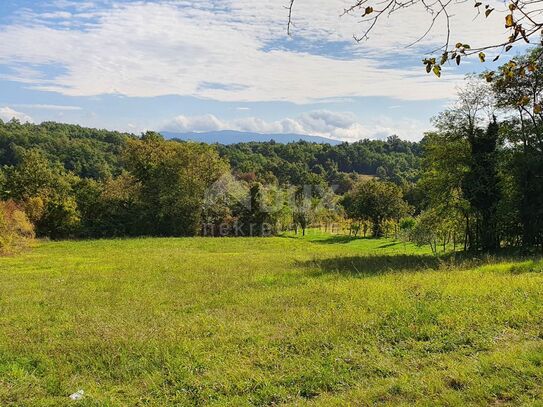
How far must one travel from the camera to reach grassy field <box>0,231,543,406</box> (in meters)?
5.96

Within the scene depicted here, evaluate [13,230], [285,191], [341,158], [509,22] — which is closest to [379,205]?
[285,191]

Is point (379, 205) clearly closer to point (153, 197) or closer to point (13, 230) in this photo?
point (153, 197)

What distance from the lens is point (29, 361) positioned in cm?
821

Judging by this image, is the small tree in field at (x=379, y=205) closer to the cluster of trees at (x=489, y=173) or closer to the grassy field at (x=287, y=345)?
the cluster of trees at (x=489, y=173)

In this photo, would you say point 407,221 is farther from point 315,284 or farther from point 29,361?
point 29,361

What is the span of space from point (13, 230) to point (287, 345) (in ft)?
119

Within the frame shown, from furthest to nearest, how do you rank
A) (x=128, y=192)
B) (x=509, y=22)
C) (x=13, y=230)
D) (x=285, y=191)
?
1. (x=285, y=191)
2. (x=128, y=192)
3. (x=13, y=230)
4. (x=509, y=22)

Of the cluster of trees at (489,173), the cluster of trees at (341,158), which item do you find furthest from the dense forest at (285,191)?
the cluster of trees at (341,158)

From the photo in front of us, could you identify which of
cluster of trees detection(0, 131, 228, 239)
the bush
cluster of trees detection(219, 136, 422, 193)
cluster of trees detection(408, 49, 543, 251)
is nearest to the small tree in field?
cluster of trees detection(0, 131, 228, 239)

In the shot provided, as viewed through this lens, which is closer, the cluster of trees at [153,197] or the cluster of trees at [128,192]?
the cluster of trees at [128,192]

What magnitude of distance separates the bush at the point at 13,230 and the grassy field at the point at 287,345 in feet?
71.0

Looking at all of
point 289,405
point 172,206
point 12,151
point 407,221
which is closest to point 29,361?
point 289,405

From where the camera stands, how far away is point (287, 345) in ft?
26.7

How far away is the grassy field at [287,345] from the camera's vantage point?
19.6 ft
